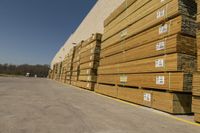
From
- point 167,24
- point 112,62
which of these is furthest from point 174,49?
point 112,62

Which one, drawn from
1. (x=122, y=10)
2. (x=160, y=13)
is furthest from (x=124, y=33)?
(x=160, y=13)

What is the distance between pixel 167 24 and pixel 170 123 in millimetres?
2980

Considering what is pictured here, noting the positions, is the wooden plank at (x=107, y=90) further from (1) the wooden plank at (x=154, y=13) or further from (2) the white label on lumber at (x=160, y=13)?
(2) the white label on lumber at (x=160, y=13)

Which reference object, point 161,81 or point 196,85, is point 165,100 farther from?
point 196,85

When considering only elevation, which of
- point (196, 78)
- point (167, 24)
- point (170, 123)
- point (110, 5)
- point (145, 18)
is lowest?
point (170, 123)

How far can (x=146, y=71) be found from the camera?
6152 millimetres

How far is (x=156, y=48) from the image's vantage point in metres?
5.79

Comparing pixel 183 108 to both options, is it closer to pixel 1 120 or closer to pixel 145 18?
pixel 145 18

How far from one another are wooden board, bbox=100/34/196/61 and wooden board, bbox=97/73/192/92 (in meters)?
0.67

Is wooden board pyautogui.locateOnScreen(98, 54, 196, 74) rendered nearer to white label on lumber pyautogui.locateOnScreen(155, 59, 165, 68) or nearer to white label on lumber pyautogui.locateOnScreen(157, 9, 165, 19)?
white label on lumber pyautogui.locateOnScreen(155, 59, 165, 68)

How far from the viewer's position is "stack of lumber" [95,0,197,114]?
5.02 metres

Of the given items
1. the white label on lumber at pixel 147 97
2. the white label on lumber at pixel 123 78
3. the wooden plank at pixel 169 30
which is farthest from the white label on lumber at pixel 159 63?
the white label on lumber at pixel 123 78

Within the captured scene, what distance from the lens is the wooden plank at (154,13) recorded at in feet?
17.3

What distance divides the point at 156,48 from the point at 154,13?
1.27m
